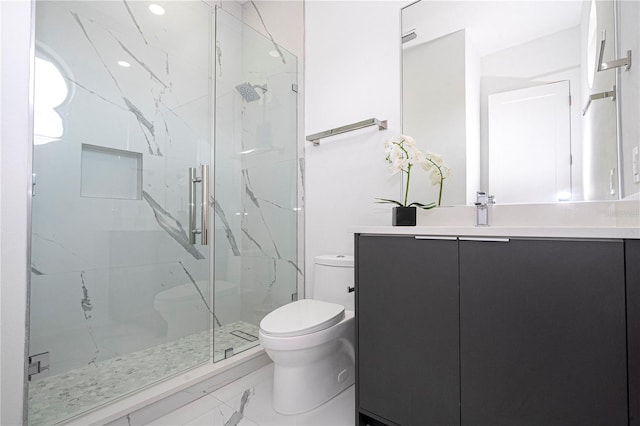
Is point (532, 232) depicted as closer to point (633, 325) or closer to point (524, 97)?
point (633, 325)

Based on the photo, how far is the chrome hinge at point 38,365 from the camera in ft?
4.17

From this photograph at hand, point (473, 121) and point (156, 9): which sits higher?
point (156, 9)

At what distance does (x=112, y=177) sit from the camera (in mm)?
1673

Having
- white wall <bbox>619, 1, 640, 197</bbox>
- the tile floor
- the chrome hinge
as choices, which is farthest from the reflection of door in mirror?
the chrome hinge

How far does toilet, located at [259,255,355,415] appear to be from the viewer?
4.47 feet

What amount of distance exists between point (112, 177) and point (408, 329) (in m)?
1.67

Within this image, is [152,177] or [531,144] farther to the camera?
[152,177]

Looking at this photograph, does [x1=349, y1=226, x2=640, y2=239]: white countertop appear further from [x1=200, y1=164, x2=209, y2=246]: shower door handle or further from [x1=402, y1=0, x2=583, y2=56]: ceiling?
[x1=200, y1=164, x2=209, y2=246]: shower door handle

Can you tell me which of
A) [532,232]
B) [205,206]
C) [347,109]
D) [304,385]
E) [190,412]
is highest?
[347,109]

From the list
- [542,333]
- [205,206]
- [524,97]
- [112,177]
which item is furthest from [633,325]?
[112,177]

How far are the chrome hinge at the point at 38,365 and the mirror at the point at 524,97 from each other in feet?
6.20

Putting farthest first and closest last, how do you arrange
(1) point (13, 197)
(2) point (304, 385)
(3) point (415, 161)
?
(3) point (415, 161) → (2) point (304, 385) → (1) point (13, 197)

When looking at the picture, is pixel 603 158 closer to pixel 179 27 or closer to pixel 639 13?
pixel 639 13

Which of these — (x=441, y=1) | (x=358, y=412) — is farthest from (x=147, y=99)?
(x=358, y=412)
